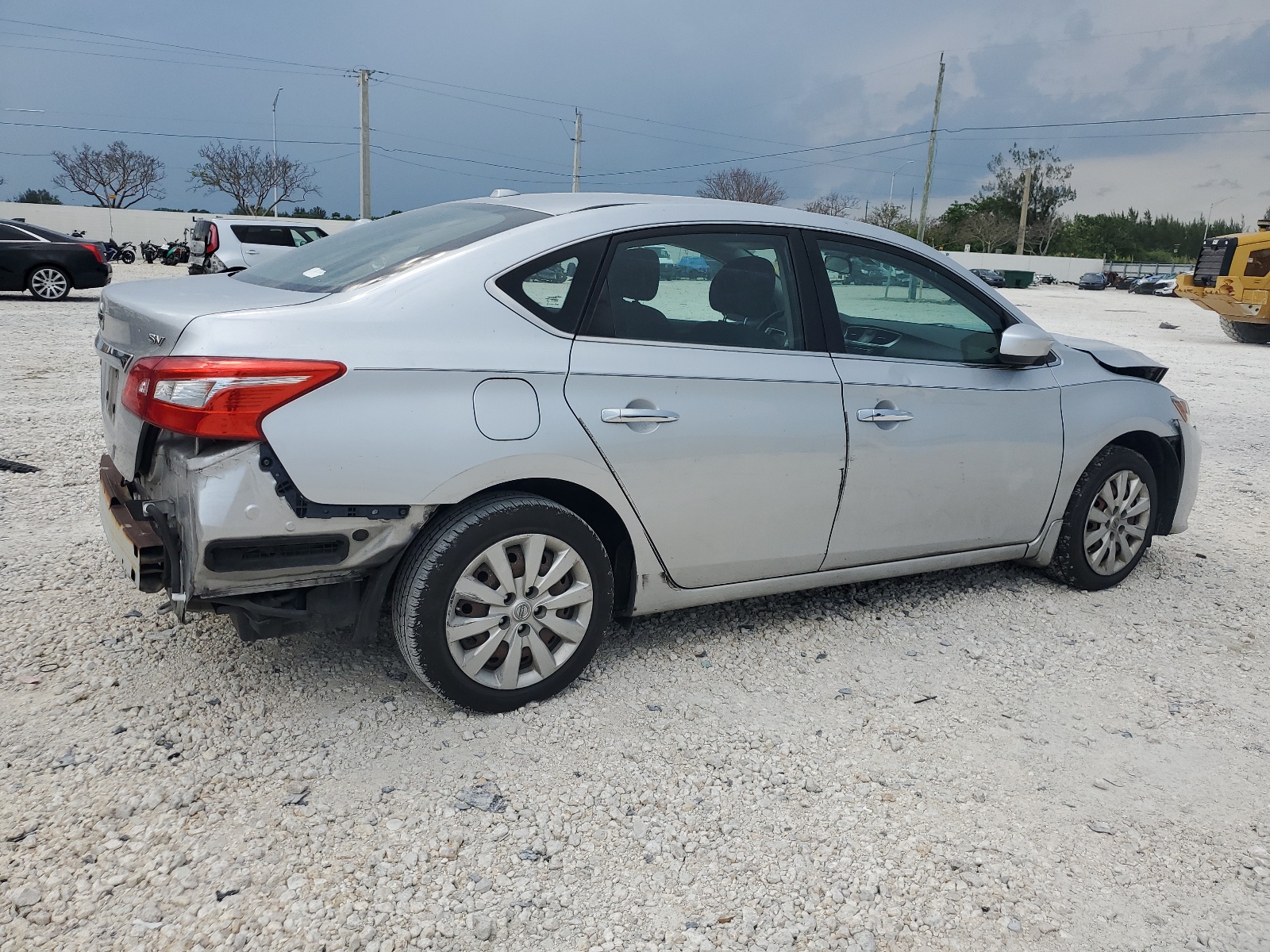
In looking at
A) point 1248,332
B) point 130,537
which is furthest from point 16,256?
point 1248,332

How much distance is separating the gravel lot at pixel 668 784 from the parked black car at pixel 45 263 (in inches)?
589

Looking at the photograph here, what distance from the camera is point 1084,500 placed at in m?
4.40

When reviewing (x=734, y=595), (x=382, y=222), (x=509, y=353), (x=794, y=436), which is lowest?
(x=734, y=595)

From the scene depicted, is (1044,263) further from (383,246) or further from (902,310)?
(383,246)

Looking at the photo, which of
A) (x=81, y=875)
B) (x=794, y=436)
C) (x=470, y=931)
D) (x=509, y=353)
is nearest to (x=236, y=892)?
(x=81, y=875)

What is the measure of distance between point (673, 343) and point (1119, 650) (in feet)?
7.56

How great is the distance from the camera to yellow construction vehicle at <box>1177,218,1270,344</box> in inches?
774

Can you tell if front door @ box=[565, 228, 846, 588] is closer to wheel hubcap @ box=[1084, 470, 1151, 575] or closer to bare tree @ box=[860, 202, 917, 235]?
wheel hubcap @ box=[1084, 470, 1151, 575]

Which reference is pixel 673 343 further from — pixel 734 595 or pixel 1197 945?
pixel 1197 945

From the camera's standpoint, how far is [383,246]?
3375mm

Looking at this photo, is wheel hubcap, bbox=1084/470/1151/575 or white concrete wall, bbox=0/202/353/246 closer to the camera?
wheel hubcap, bbox=1084/470/1151/575

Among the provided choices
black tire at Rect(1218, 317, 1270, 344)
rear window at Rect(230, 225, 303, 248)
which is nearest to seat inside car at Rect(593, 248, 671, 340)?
rear window at Rect(230, 225, 303, 248)

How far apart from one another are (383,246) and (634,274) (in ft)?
2.89

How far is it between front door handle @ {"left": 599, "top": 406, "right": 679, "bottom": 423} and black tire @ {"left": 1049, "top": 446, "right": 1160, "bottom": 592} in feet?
7.33
